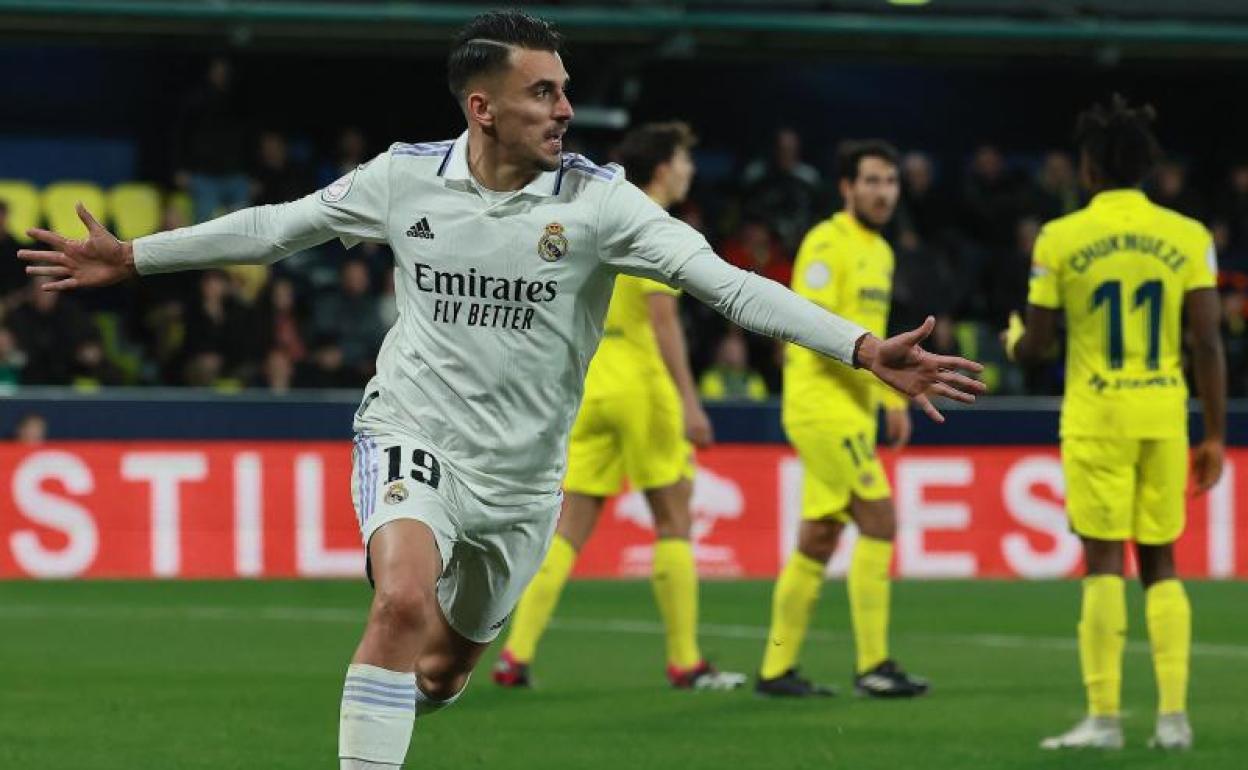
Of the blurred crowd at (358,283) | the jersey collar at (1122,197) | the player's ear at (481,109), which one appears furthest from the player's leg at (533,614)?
the blurred crowd at (358,283)

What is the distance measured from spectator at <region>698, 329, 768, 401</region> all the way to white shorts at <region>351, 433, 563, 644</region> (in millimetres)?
12589

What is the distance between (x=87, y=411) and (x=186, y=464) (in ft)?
3.15

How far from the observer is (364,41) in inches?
904

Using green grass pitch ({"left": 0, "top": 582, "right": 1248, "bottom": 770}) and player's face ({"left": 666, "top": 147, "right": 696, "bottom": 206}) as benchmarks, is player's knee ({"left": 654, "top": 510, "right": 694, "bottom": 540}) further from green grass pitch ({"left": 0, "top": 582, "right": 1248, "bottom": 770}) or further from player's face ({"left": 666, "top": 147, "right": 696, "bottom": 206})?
player's face ({"left": 666, "top": 147, "right": 696, "bottom": 206})

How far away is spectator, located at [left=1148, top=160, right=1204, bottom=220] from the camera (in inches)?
870

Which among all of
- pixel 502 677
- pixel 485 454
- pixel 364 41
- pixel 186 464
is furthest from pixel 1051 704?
pixel 364 41

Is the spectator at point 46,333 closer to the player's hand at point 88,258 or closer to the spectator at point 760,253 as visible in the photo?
the spectator at point 760,253

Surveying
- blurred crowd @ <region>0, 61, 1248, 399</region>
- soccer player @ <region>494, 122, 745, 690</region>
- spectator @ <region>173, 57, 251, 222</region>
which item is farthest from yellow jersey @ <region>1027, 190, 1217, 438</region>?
spectator @ <region>173, 57, 251, 222</region>

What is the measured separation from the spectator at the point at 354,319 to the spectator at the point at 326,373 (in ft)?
3.62

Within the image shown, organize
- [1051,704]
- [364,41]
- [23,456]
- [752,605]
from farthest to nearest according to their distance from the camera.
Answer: [364,41], [23,456], [752,605], [1051,704]

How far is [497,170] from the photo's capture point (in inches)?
262

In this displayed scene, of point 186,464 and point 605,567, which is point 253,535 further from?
point 605,567

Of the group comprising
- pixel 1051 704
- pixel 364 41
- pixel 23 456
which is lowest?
pixel 1051 704

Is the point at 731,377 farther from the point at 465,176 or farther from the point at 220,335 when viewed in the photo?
the point at 465,176
